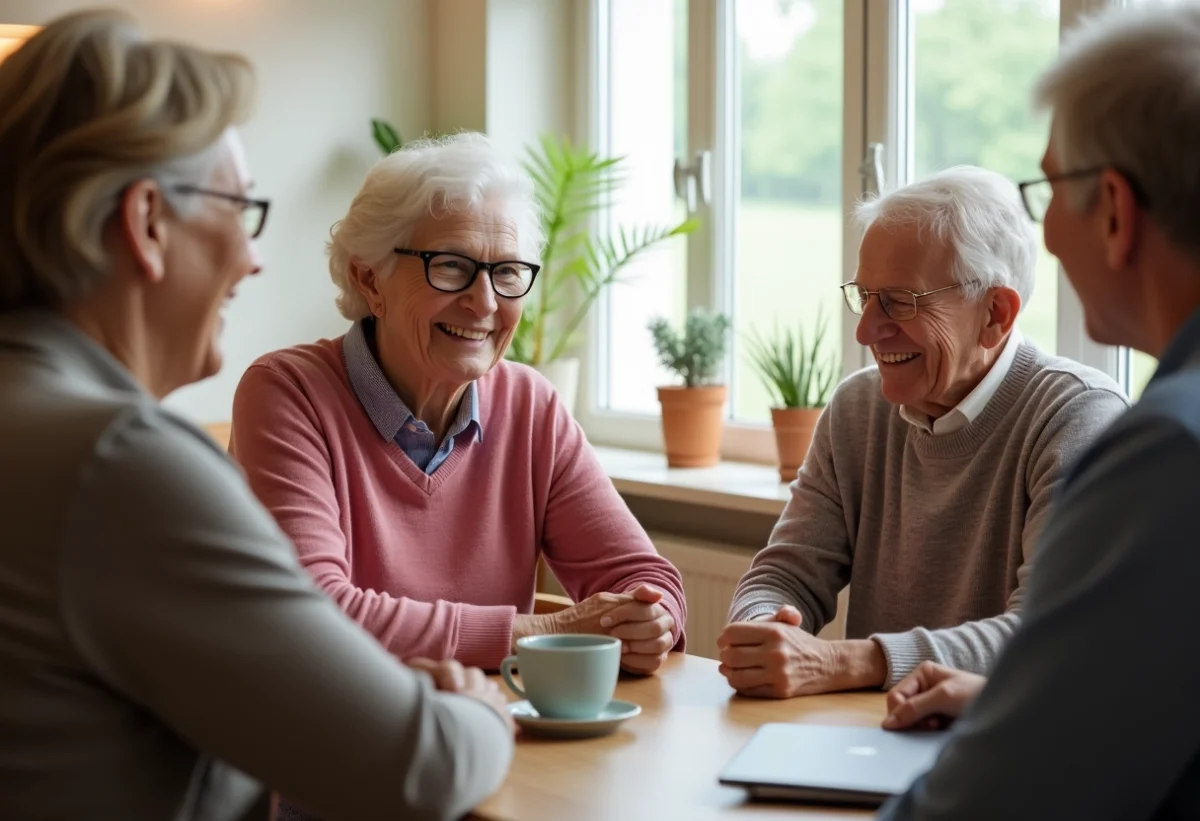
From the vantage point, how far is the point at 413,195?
214 cm

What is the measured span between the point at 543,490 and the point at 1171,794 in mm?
1322

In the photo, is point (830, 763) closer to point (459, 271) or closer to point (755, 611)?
point (755, 611)

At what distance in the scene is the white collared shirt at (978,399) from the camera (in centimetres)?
205

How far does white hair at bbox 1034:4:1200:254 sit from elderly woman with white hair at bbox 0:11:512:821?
2.30 ft

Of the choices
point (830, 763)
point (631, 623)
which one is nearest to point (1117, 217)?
point (830, 763)

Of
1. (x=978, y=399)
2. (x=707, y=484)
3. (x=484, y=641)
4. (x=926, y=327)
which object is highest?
(x=926, y=327)

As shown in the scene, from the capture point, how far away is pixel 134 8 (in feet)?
10.8

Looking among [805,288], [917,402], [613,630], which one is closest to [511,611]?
[613,630]

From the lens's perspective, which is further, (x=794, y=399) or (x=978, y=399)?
(x=794, y=399)

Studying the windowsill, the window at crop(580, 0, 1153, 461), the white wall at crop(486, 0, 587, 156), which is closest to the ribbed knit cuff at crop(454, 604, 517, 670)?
the windowsill

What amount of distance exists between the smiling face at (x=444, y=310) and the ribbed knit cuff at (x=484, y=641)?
48 centimetres

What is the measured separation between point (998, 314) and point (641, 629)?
769mm

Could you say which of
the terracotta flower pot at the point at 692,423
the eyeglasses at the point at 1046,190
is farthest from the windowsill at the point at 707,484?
the eyeglasses at the point at 1046,190

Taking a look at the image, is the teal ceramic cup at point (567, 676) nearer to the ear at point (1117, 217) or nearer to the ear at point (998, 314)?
the ear at point (1117, 217)
